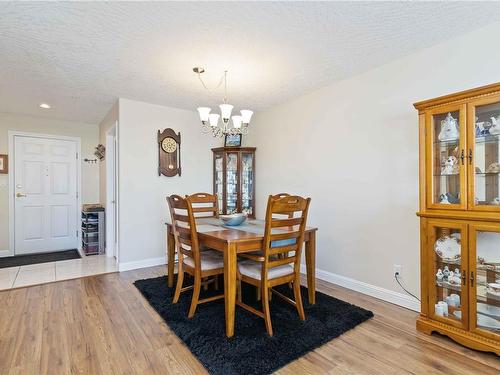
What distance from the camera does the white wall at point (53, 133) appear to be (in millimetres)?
4371

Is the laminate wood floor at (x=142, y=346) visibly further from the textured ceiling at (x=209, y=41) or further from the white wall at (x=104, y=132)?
the white wall at (x=104, y=132)

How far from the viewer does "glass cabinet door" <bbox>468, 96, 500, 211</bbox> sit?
71.5 inches

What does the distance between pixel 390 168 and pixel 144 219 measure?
306 centimetres

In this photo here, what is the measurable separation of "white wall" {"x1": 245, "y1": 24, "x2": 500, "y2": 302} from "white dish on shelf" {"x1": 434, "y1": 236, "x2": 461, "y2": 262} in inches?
16.0

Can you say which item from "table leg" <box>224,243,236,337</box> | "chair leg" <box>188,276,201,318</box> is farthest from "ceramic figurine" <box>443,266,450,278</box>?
"chair leg" <box>188,276,201,318</box>

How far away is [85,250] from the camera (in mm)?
4473

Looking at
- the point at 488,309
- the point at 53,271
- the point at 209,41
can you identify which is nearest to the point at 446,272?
the point at 488,309

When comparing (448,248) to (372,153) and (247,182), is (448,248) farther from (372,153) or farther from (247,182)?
(247,182)

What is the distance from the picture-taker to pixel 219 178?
4.39 metres

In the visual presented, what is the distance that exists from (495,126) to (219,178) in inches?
131

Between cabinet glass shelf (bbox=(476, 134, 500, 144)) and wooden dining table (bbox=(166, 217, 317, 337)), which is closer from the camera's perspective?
cabinet glass shelf (bbox=(476, 134, 500, 144))

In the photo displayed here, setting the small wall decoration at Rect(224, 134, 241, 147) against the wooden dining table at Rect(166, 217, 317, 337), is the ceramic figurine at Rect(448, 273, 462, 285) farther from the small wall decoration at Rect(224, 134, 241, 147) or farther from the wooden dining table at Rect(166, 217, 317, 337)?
the small wall decoration at Rect(224, 134, 241, 147)

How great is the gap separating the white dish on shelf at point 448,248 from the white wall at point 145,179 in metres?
3.19

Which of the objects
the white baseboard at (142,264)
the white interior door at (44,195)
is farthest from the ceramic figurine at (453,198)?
the white interior door at (44,195)
